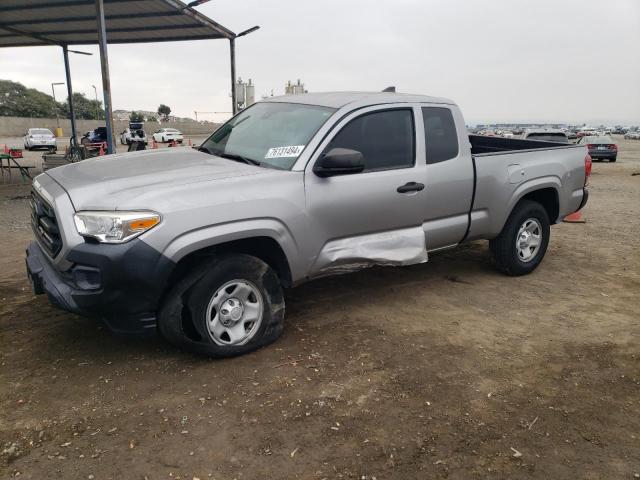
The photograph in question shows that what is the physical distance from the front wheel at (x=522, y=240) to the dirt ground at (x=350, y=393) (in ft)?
1.74

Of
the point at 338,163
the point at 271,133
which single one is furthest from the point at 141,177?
the point at 338,163

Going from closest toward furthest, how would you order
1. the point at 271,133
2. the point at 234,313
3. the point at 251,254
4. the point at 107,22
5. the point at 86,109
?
the point at 234,313, the point at 251,254, the point at 271,133, the point at 107,22, the point at 86,109

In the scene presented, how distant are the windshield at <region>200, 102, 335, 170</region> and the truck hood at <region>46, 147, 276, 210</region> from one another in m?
0.17

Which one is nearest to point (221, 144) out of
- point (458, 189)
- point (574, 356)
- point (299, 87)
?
point (458, 189)

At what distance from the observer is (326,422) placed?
9.40 feet

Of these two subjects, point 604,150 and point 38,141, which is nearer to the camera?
point 604,150

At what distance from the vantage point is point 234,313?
3479 millimetres

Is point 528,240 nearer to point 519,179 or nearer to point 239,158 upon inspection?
point 519,179

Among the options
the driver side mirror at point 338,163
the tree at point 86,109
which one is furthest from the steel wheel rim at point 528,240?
the tree at point 86,109

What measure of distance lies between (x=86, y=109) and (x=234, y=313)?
7707 centimetres

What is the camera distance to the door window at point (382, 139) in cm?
399

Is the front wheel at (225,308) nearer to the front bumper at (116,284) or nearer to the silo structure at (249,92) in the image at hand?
Answer: the front bumper at (116,284)

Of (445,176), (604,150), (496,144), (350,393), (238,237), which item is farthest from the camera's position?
(604,150)

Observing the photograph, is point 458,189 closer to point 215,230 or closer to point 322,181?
point 322,181
